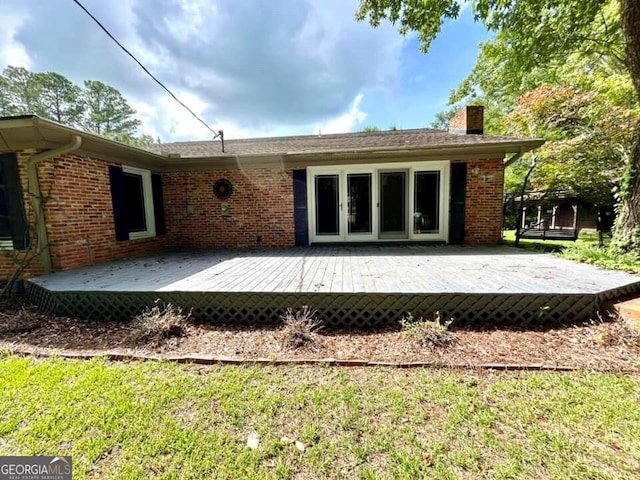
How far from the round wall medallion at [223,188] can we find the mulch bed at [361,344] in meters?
4.38

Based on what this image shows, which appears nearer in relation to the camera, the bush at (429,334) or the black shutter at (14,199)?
the bush at (429,334)

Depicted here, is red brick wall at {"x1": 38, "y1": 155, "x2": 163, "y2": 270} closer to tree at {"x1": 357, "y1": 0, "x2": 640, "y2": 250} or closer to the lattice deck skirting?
the lattice deck skirting

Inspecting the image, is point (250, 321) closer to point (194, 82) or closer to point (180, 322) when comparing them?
point (180, 322)

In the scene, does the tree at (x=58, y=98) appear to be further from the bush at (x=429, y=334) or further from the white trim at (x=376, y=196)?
the bush at (x=429, y=334)

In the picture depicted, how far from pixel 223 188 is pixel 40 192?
3.47 metres

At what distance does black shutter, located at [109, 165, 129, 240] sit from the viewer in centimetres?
575

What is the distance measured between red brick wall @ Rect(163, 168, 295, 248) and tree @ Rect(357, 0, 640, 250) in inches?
167

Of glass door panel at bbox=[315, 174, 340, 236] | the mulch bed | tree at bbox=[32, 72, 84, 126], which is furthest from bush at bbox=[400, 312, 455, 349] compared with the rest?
tree at bbox=[32, 72, 84, 126]

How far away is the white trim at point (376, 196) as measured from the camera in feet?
22.5

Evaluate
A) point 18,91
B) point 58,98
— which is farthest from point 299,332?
point 18,91

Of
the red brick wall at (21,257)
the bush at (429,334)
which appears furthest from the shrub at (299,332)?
the red brick wall at (21,257)

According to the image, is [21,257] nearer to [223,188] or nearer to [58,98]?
[223,188]

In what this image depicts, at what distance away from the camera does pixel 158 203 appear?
7.15 m

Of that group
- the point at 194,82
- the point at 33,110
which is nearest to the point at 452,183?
the point at 194,82
